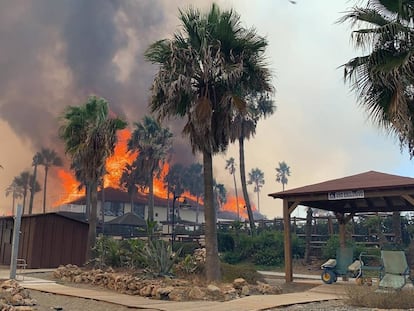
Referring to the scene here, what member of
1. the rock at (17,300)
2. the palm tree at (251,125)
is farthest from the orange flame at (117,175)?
the rock at (17,300)

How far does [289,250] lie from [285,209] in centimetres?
146

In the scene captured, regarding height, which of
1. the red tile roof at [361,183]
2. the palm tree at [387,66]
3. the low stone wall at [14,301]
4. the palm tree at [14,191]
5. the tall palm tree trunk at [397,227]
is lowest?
the low stone wall at [14,301]

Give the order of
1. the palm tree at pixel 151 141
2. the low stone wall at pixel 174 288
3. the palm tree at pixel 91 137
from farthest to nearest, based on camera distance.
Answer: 1. the palm tree at pixel 151 141
2. the palm tree at pixel 91 137
3. the low stone wall at pixel 174 288

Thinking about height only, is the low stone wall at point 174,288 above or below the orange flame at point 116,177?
below

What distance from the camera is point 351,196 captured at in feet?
44.1

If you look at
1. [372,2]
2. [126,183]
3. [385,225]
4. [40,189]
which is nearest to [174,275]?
[372,2]

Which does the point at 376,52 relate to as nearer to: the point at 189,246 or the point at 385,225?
the point at 385,225

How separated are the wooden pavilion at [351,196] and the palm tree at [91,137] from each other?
8.34 metres

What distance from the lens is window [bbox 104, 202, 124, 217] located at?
69.0 m

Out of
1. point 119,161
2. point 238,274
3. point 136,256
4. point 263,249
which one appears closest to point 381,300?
point 238,274

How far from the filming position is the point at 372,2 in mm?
8445

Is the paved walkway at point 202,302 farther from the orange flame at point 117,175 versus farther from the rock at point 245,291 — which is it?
the orange flame at point 117,175

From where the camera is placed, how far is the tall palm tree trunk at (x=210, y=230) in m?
12.3

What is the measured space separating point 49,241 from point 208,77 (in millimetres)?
12902
